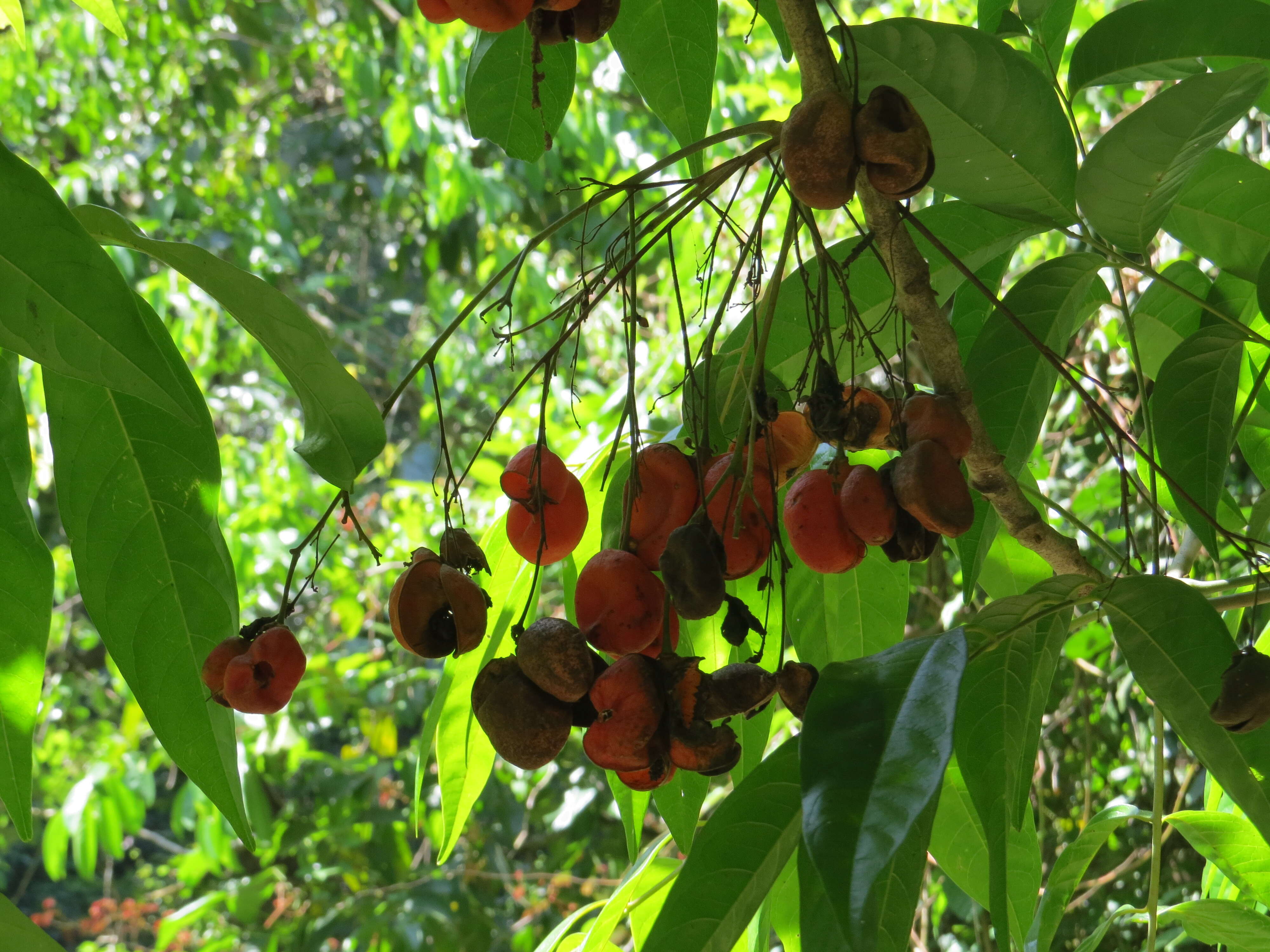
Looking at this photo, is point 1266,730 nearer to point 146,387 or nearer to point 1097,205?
point 1097,205

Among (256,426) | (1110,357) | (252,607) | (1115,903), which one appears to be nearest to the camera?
(1110,357)

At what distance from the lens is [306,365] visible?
407 mm

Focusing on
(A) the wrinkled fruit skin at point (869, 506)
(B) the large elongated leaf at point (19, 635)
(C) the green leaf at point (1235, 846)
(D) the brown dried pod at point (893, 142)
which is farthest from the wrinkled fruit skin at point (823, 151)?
(C) the green leaf at point (1235, 846)

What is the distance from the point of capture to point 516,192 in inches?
165

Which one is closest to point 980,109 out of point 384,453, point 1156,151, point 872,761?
point 1156,151

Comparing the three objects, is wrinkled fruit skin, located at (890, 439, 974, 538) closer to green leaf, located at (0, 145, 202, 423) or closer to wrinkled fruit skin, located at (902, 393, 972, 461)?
wrinkled fruit skin, located at (902, 393, 972, 461)

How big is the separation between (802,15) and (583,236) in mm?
192

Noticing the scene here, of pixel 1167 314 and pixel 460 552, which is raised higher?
pixel 1167 314

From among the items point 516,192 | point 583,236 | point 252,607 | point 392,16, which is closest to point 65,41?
point 392,16

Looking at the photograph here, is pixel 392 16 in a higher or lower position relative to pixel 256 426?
higher

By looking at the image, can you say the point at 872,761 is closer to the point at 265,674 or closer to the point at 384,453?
the point at 265,674

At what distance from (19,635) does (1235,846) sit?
2.08ft

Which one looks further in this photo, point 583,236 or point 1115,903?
point 1115,903

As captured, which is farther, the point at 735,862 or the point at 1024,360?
the point at 1024,360
